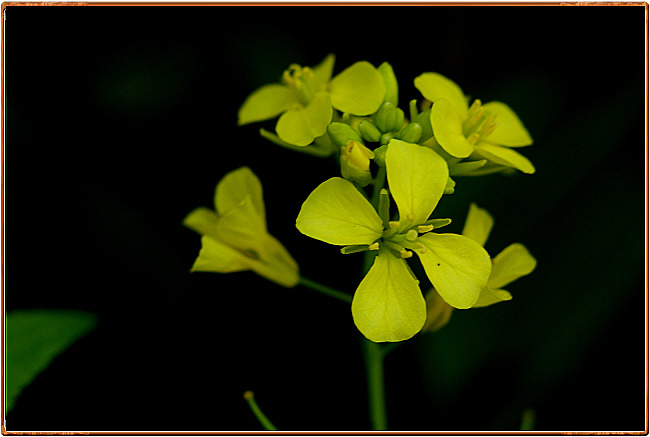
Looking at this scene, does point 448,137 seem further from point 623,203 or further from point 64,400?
point 64,400

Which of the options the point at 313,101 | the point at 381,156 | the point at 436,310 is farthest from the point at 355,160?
the point at 436,310

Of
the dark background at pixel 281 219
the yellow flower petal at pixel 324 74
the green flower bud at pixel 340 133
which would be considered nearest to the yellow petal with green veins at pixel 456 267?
the green flower bud at pixel 340 133

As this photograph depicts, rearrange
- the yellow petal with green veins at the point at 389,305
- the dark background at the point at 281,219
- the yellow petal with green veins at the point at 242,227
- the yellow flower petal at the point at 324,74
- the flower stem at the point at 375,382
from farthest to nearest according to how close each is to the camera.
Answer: the dark background at the point at 281,219, the yellow flower petal at the point at 324,74, the flower stem at the point at 375,382, the yellow petal with green veins at the point at 242,227, the yellow petal with green veins at the point at 389,305

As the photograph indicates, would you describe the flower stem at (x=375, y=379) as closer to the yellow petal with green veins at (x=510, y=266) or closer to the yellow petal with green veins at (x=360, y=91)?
the yellow petal with green veins at (x=510, y=266)

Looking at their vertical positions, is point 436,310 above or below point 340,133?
below

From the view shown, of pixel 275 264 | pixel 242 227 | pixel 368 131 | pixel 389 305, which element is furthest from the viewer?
pixel 275 264

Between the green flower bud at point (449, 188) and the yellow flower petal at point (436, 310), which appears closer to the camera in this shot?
the green flower bud at point (449, 188)

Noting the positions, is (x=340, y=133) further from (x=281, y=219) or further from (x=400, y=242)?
(x=281, y=219)
